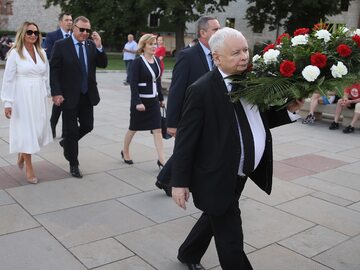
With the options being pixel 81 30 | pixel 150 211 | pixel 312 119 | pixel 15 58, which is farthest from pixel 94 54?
pixel 312 119

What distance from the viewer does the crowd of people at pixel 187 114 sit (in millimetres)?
2684

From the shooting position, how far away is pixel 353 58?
2.81 meters

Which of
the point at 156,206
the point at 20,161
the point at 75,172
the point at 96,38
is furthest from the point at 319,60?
the point at 20,161

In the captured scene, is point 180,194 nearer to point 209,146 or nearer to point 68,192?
point 209,146

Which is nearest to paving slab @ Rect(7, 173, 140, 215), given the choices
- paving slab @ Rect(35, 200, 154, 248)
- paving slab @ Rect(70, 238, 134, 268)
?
paving slab @ Rect(35, 200, 154, 248)

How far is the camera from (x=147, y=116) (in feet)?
19.5

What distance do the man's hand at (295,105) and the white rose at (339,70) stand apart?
24cm

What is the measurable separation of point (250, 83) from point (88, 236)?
7.05 feet

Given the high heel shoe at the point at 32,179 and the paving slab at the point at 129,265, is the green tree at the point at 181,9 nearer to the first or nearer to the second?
the high heel shoe at the point at 32,179

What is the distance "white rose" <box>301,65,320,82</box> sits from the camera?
258 centimetres

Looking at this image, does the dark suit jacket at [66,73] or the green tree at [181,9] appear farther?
the green tree at [181,9]

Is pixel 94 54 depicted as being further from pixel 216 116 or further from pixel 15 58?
pixel 216 116

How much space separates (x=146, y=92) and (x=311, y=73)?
355cm

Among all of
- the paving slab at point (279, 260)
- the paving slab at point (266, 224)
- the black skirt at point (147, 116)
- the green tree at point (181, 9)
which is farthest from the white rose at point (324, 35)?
the green tree at point (181, 9)
